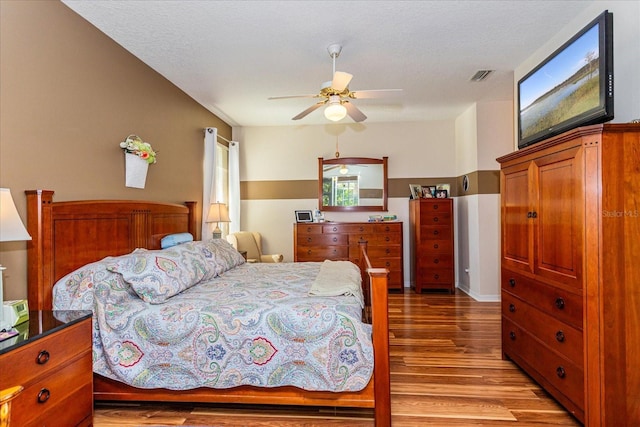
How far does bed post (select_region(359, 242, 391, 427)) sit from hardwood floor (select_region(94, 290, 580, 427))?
0.16 meters

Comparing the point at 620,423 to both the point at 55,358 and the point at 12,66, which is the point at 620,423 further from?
the point at 12,66

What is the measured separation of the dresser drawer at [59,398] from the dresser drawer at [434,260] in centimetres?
426

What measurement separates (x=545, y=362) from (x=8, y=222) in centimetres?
306

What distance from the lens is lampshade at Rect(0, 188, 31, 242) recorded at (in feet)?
4.95

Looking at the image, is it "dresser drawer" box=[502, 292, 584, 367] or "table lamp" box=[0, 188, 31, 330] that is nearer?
"table lamp" box=[0, 188, 31, 330]

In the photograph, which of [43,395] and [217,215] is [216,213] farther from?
[43,395]

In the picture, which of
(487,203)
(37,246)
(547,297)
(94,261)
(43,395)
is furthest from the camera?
(487,203)

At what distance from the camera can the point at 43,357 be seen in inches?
58.6

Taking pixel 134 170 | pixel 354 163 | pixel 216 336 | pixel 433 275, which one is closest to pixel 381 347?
pixel 216 336

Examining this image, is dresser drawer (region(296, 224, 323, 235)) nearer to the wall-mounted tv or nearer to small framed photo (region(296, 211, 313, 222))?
small framed photo (region(296, 211, 313, 222))

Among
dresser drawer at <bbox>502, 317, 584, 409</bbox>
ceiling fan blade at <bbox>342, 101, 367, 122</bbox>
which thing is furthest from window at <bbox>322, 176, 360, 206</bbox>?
dresser drawer at <bbox>502, 317, 584, 409</bbox>

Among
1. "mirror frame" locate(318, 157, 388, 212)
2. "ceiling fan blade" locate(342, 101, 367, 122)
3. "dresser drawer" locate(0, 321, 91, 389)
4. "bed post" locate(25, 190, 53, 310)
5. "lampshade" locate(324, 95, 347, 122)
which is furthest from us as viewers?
"mirror frame" locate(318, 157, 388, 212)


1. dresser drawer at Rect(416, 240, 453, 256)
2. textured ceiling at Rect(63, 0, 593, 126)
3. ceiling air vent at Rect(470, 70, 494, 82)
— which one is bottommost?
dresser drawer at Rect(416, 240, 453, 256)

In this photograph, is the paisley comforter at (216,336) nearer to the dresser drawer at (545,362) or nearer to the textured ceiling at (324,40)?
the dresser drawer at (545,362)
